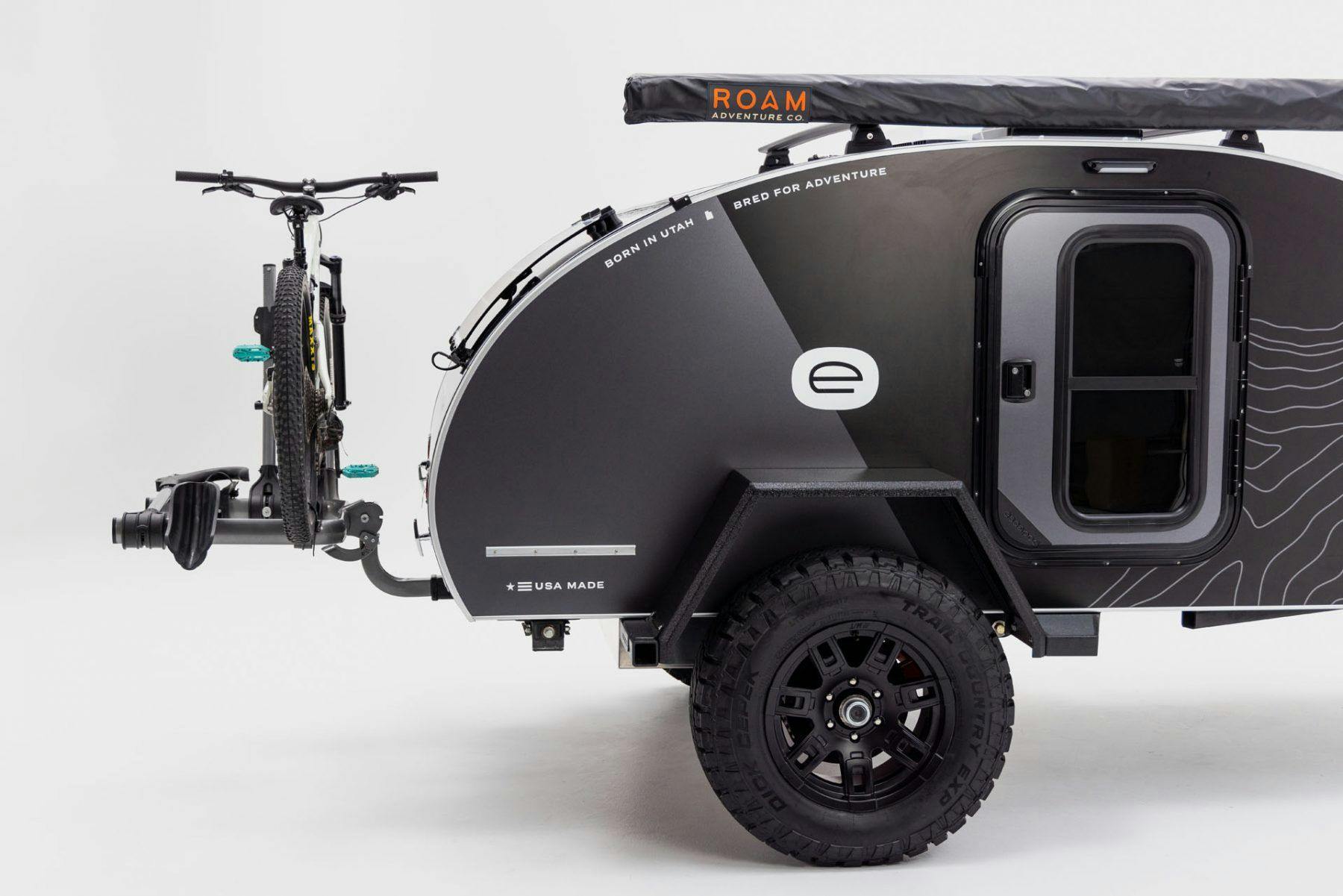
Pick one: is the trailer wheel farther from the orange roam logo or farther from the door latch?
the orange roam logo

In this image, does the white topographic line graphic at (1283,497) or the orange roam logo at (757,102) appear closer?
the orange roam logo at (757,102)

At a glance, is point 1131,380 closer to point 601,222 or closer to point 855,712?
point 855,712

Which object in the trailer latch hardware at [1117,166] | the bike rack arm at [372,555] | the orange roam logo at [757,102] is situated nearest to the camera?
the orange roam logo at [757,102]

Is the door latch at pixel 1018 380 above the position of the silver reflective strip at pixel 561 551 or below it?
above

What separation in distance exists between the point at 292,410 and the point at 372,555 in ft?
1.98

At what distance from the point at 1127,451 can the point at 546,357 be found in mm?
1853

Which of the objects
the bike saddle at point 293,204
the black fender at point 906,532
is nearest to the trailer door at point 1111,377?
the black fender at point 906,532

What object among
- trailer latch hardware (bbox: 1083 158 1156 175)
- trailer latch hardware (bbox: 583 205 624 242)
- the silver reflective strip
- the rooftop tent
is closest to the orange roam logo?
the rooftop tent

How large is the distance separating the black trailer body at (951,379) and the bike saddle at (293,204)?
0.98 metres

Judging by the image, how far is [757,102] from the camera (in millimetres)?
4016

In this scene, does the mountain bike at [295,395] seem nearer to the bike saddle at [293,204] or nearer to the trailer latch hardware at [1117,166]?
the bike saddle at [293,204]

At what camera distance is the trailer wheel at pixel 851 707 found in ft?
12.5

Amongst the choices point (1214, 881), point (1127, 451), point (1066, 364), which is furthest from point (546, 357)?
point (1214, 881)

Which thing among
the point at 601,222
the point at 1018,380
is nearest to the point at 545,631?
the point at 601,222
